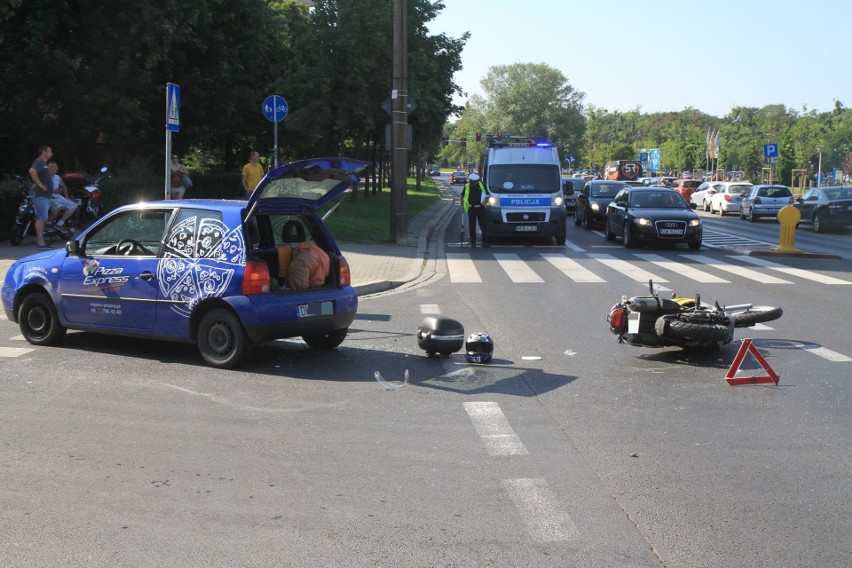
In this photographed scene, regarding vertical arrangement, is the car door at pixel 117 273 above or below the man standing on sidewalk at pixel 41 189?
below

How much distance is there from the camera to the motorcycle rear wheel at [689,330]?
9.30 m

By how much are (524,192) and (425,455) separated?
1903 centimetres

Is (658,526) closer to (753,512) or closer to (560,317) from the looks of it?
(753,512)

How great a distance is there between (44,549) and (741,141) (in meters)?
112

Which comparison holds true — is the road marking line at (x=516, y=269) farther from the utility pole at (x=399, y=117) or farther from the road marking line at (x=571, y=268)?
the utility pole at (x=399, y=117)

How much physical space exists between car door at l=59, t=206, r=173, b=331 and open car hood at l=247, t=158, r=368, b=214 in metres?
0.99

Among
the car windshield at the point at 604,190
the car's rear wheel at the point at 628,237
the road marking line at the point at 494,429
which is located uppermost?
the car windshield at the point at 604,190

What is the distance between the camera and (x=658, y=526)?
4.93m

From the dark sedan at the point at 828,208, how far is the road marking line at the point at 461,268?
51.7ft

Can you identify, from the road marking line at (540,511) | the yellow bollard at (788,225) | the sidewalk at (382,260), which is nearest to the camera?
the road marking line at (540,511)

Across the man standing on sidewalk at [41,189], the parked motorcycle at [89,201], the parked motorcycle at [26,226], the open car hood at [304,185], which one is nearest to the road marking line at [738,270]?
the open car hood at [304,185]

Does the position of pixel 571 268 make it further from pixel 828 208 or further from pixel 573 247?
pixel 828 208

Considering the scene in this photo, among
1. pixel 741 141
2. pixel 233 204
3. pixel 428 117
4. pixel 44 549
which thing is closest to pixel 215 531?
pixel 44 549

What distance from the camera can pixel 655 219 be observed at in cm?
2347
